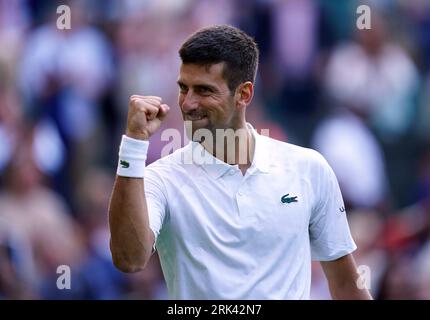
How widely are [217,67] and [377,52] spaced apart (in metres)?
5.15

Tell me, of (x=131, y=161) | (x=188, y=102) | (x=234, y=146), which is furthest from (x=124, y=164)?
(x=234, y=146)

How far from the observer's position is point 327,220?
4.33 meters

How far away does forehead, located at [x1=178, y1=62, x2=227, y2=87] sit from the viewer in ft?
13.5

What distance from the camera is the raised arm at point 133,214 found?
3811 mm

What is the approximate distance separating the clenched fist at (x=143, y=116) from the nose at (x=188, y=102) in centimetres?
14

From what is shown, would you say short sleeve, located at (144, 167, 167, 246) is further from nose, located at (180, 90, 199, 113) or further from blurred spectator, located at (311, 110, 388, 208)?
blurred spectator, located at (311, 110, 388, 208)

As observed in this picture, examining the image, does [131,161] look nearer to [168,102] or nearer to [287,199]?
[287,199]

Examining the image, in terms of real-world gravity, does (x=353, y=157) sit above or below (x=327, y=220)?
below

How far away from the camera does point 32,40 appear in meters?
9.05

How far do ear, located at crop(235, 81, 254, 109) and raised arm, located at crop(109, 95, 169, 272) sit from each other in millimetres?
527

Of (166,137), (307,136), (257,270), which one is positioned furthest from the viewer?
(307,136)

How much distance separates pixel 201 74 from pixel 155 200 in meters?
0.53
